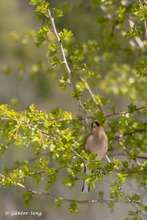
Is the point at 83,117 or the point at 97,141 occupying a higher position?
the point at 83,117

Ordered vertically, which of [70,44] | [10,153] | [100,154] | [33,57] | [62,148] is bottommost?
[62,148]

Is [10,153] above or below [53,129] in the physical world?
above

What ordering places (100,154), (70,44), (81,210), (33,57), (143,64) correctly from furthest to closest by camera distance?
(33,57)
(81,210)
(70,44)
(100,154)
(143,64)

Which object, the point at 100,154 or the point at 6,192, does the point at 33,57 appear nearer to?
the point at 6,192

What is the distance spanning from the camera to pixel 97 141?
4.14 metres

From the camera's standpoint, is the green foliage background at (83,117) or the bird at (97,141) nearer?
the green foliage background at (83,117)

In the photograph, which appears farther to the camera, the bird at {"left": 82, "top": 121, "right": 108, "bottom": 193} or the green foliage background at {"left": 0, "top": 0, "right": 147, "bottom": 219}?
the bird at {"left": 82, "top": 121, "right": 108, "bottom": 193}

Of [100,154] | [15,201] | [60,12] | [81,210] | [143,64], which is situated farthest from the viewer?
[81,210]

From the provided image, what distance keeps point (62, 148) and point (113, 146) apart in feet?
5.88

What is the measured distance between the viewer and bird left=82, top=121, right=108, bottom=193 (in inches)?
165

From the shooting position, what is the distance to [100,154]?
4195 millimetres

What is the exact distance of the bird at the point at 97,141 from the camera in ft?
13.7

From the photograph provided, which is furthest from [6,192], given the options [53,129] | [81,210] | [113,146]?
[53,129]

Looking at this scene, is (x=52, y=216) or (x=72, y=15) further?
(x=72, y=15)
